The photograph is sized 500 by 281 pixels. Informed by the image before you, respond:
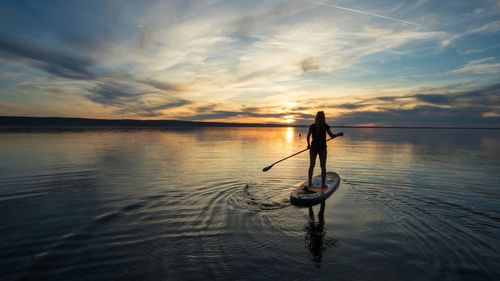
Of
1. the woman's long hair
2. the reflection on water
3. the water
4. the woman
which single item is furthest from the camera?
the woman

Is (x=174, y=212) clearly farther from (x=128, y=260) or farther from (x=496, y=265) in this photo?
(x=496, y=265)

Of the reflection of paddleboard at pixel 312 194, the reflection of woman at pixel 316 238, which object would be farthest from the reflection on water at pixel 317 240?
the reflection of paddleboard at pixel 312 194

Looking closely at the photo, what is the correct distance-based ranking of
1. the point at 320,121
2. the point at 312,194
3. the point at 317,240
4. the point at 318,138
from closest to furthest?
the point at 317,240
the point at 312,194
the point at 320,121
the point at 318,138

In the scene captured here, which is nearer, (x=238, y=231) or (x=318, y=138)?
(x=238, y=231)

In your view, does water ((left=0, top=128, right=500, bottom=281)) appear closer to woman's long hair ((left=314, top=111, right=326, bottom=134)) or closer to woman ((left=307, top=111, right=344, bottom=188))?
woman ((left=307, top=111, right=344, bottom=188))

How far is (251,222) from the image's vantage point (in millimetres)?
9039

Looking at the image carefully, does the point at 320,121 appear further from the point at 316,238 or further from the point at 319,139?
the point at 316,238

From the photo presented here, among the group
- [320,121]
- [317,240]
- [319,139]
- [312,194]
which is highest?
[320,121]

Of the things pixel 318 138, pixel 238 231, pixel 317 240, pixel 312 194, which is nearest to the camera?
pixel 317 240

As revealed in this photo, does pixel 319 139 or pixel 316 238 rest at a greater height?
pixel 319 139

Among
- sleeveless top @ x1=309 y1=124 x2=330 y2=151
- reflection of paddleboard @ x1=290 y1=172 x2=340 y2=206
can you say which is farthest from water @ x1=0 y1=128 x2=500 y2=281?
sleeveless top @ x1=309 y1=124 x2=330 y2=151

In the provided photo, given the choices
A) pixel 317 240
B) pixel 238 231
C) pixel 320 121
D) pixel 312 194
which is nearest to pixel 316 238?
pixel 317 240

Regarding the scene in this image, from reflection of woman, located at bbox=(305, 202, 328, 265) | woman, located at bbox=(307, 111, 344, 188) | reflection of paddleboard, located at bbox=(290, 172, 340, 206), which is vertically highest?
woman, located at bbox=(307, 111, 344, 188)

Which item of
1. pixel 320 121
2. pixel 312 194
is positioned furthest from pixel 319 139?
pixel 312 194
